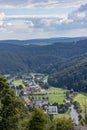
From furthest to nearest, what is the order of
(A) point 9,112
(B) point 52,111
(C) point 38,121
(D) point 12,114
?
(B) point 52,111
(C) point 38,121
(A) point 9,112
(D) point 12,114

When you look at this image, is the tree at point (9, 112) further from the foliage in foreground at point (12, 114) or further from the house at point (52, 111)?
the house at point (52, 111)

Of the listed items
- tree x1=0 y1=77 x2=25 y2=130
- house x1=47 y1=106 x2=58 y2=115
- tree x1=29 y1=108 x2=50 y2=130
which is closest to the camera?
tree x1=0 y1=77 x2=25 y2=130

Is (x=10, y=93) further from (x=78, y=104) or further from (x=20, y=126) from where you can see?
(x=78, y=104)

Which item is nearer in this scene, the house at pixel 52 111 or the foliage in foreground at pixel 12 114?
Result: the foliage in foreground at pixel 12 114

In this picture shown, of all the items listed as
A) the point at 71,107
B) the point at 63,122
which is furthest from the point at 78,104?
the point at 63,122

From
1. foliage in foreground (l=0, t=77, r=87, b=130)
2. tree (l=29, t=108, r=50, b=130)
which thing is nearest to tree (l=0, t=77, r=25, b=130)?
foliage in foreground (l=0, t=77, r=87, b=130)

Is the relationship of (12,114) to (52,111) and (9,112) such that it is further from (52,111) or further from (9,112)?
(52,111)

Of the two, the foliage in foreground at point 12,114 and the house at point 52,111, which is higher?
the foliage in foreground at point 12,114

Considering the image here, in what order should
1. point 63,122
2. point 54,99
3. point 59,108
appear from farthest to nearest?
point 54,99
point 59,108
point 63,122

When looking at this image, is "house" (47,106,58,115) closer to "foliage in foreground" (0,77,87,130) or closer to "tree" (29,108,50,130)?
"tree" (29,108,50,130)

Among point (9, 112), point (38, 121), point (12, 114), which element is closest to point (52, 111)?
point (38, 121)

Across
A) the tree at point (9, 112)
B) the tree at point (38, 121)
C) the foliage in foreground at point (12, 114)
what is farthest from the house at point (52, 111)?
the tree at point (9, 112)
